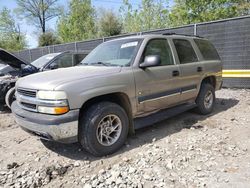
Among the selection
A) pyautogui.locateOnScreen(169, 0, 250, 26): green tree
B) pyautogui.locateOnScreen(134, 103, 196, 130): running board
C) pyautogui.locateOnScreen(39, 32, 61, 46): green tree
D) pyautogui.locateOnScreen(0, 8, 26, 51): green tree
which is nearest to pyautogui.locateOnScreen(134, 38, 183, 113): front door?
pyautogui.locateOnScreen(134, 103, 196, 130): running board

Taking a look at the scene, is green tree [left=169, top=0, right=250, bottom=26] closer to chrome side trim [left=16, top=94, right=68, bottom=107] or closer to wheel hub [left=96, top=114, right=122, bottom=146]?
wheel hub [left=96, top=114, right=122, bottom=146]

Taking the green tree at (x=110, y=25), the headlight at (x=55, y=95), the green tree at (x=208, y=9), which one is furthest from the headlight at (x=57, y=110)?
the green tree at (x=110, y=25)

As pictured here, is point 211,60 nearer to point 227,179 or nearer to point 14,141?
point 227,179

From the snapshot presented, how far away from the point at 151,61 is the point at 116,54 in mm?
769

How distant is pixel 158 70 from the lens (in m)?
4.52

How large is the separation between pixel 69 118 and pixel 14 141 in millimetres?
1923

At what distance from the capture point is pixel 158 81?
4496 mm

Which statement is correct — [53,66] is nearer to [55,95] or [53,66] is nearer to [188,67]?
[188,67]

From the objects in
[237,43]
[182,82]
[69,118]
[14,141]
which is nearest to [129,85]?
[69,118]

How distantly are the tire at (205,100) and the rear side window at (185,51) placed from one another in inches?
30.2

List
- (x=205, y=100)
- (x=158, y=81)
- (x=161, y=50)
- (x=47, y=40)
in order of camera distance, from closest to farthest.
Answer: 1. (x=158, y=81)
2. (x=161, y=50)
3. (x=205, y=100)
4. (x=47, y=40)

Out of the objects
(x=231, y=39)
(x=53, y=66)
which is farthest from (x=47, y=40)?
(x=231, y=39)

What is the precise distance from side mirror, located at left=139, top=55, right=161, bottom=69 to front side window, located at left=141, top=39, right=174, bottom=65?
0.94 ft

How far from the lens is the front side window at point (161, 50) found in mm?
4547
